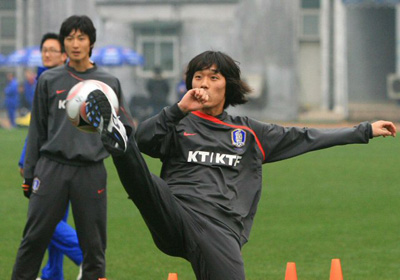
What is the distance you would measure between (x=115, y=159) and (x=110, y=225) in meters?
6.59

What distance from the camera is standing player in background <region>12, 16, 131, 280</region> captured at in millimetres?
7043

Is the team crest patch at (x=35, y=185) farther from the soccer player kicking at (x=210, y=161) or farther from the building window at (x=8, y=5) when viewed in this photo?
the building window at (x=8, y=5)

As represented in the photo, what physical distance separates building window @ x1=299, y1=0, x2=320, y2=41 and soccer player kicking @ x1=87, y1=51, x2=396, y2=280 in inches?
1556

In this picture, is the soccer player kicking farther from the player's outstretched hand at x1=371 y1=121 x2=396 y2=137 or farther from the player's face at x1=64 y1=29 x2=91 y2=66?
the player's face at x1=64 y1=29 x2=91 y2=66

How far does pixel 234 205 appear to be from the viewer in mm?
5832

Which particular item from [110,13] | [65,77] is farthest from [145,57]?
[65,77]

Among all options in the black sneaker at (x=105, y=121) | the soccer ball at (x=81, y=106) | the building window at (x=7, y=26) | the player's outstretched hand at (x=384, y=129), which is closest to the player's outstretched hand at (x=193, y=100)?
the soccer ball at (x=81, y=106)

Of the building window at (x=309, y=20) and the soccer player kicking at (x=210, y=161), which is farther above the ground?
the building window at (x=309, y=20)

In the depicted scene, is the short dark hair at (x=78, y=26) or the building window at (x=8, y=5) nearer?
the short dark hair at (x=78, y=26)

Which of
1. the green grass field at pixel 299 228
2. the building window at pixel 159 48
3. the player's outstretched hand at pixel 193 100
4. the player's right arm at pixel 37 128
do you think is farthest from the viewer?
the building window at pixel 159 48

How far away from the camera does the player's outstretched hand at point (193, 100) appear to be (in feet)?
18.2

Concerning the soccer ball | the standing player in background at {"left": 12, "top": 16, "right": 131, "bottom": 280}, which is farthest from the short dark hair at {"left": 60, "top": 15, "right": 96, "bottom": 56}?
the soccer ball

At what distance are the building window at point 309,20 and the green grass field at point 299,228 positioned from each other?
27.5 metres

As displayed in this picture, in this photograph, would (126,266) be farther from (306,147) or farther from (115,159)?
(115,159)
